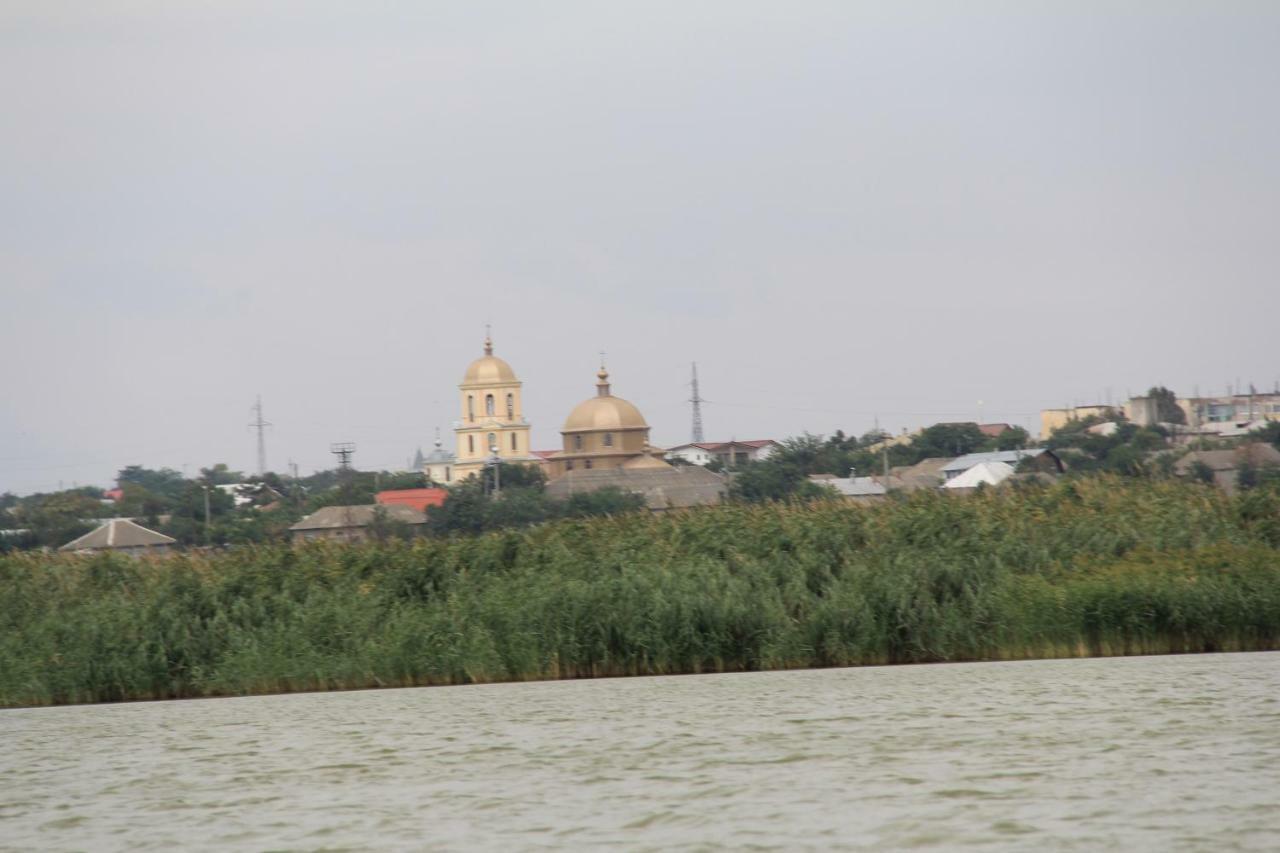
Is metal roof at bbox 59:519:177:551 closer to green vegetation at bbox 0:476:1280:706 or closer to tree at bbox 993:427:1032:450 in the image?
green vegetation at bbox 0:476:1280:706

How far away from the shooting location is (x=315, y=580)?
17719 mm

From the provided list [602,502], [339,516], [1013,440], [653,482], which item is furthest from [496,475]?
[1013,440]

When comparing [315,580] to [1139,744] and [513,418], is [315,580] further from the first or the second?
[513,418]

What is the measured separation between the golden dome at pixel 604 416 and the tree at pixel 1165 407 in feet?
131

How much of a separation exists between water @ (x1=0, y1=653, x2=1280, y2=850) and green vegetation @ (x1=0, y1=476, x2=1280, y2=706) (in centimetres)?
40

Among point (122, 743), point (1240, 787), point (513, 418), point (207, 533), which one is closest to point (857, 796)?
point (1240, 787)

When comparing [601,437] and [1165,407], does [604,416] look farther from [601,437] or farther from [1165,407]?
[1165,407]

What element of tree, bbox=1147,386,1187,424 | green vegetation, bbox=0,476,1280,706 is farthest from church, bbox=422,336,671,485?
green vegetation, bbox=0,476,1280,706

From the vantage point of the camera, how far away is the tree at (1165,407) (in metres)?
131

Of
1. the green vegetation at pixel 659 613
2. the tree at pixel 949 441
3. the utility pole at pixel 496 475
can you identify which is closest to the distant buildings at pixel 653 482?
the utility pole at pixel 496 475

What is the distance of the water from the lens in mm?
9102

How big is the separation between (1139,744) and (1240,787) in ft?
5.50

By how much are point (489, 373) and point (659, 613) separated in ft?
398

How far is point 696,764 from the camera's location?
36.7 feet
